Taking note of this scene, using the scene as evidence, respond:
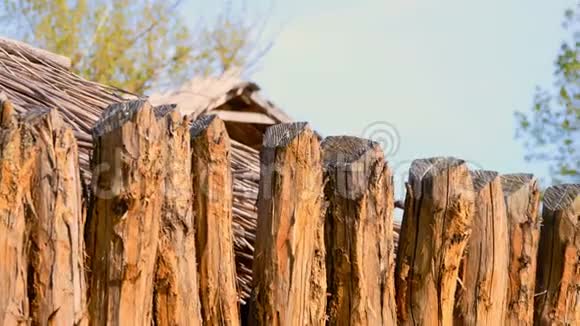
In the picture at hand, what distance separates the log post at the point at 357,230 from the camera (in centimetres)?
344

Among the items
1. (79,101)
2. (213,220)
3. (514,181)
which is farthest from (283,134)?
(514,181)

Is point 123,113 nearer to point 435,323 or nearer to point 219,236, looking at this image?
point 219,236

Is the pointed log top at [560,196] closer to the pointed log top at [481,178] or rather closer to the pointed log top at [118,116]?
the pointed log top at [481,178]

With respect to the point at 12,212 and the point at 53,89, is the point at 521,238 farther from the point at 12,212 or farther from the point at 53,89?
the point at 12,212

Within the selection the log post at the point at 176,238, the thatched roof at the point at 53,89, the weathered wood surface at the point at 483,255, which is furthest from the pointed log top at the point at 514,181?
the thatched roof at the point at 53,89

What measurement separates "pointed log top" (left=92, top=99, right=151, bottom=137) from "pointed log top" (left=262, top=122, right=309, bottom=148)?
22.2 inches

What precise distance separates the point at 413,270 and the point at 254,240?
59 cm

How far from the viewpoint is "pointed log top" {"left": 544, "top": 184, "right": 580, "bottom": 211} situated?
13.3 ft

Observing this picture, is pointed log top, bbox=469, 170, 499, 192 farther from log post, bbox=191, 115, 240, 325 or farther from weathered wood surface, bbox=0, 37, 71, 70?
weathered wood surface, bbox=0, 37, 71, 70

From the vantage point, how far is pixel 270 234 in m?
3.32

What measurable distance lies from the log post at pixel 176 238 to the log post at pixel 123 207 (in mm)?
95

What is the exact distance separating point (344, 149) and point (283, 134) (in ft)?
0.81

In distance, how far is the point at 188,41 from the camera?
15367 millimetres

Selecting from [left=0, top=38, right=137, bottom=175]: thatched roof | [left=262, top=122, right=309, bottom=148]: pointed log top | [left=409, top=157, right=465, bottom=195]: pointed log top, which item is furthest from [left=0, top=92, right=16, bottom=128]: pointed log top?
[left=409, top=157, right=465, bottom=195]: pointed log top
